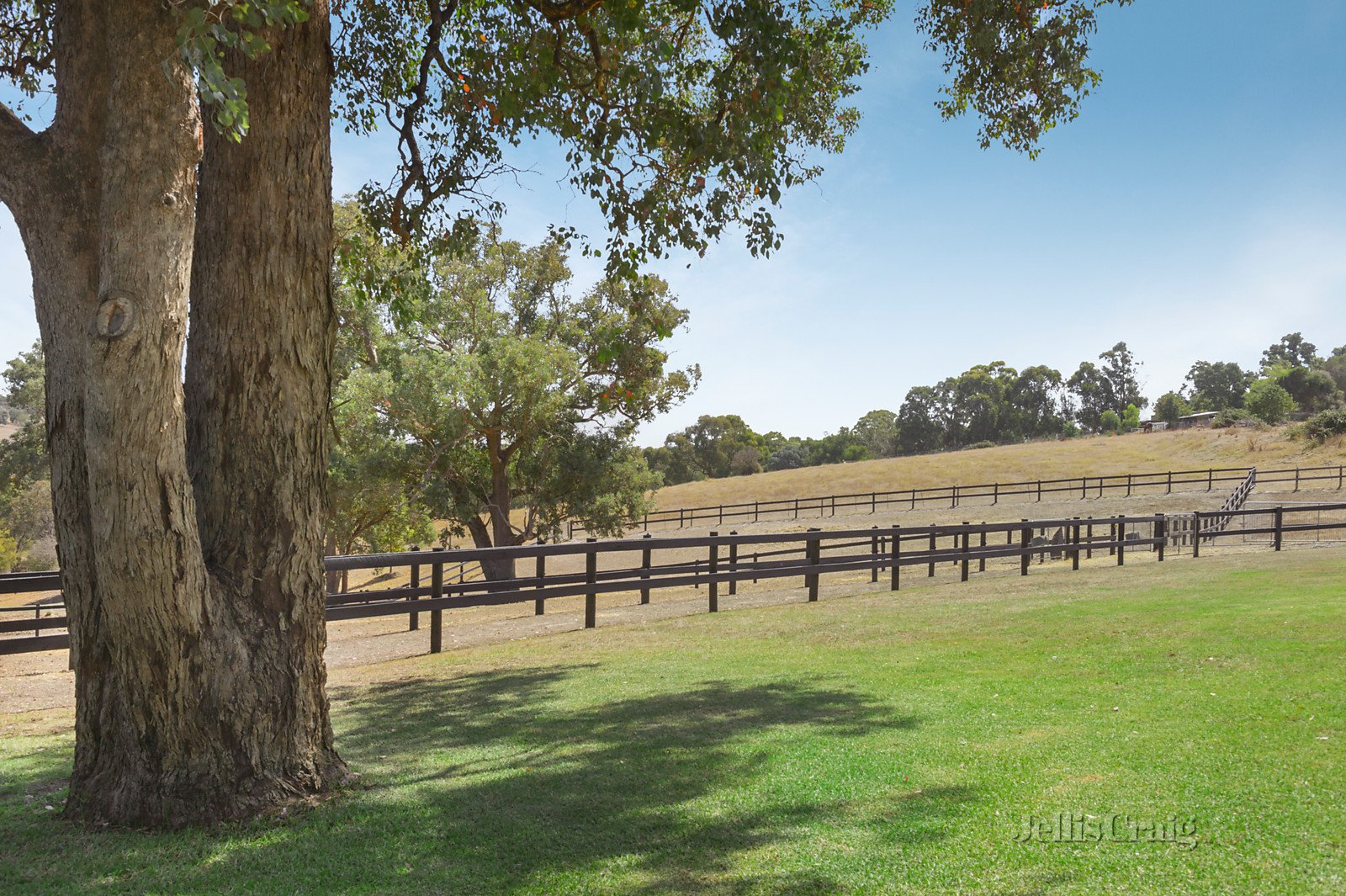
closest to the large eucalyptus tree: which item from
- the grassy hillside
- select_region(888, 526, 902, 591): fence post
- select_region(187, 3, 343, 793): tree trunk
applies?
select_region(187, 3, 343, 793): tree trunk

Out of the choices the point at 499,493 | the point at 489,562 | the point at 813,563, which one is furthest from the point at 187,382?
the point at 499,493

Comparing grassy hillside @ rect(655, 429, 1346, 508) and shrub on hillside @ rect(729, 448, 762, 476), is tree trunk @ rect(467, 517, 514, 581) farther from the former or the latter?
shrub on hillside @ rect(729, 448, 762, 476)

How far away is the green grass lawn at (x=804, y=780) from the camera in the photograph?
357 centimetres

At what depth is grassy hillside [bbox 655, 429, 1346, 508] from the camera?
200 ft

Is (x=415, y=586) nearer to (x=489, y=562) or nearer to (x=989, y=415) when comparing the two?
(x=489, y=562)

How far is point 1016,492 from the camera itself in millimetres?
50875

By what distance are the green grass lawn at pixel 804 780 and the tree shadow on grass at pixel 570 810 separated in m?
0.02

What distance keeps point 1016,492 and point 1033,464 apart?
21.9 metres

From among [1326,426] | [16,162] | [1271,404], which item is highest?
[1271,404]

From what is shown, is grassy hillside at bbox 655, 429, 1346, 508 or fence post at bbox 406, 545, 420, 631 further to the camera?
grassy hillside at bbox 655, 429, 1346, 508

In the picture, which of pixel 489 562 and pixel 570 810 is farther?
pixel 489 562

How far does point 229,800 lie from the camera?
4426mm

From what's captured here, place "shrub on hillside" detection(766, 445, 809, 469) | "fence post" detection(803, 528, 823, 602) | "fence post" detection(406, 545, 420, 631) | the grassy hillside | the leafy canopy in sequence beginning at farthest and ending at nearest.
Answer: "shrub on hillside" detection(766, 445, 809, 469) < the grassy hillside < the leafy canopy < "fence post" detection(803, 528, 823, 602) < "fence post" detection(406, 545, 420, 631)

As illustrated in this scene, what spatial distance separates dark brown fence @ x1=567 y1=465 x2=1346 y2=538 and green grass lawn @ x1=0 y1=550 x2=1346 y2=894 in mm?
36123
